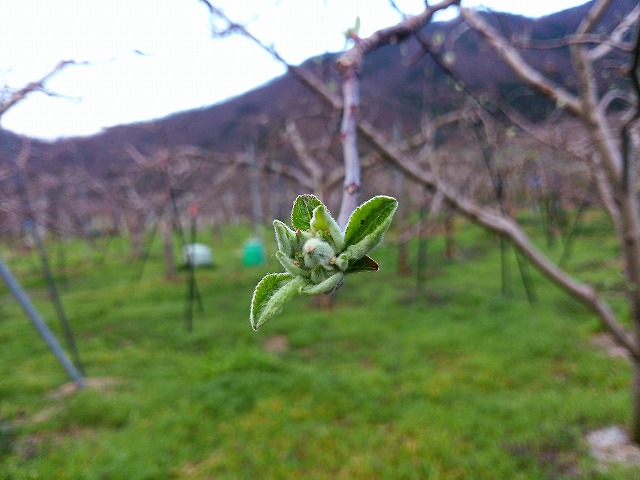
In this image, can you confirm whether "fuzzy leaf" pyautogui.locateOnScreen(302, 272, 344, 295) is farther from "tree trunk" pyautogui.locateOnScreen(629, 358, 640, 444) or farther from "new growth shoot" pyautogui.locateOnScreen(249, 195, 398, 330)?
"tree trunk" pyautogui.locateOnScreen(629, 358, 640, 444)

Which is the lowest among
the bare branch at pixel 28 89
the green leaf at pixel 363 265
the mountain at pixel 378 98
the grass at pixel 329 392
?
the grass at pixel 329 392

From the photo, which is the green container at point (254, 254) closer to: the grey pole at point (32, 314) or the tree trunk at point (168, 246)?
the tree trunk at point (168, 246)

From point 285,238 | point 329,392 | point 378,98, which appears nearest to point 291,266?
point 285,238

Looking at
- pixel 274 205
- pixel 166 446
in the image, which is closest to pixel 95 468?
pixel 166 446

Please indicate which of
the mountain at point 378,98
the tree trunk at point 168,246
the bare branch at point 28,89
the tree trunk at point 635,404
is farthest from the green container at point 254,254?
the bare branch at point 28,89

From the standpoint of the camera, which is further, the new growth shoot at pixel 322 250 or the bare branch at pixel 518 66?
the bare branch at pixel 518 66

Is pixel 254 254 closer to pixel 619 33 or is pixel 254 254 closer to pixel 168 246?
pixel 168 246
